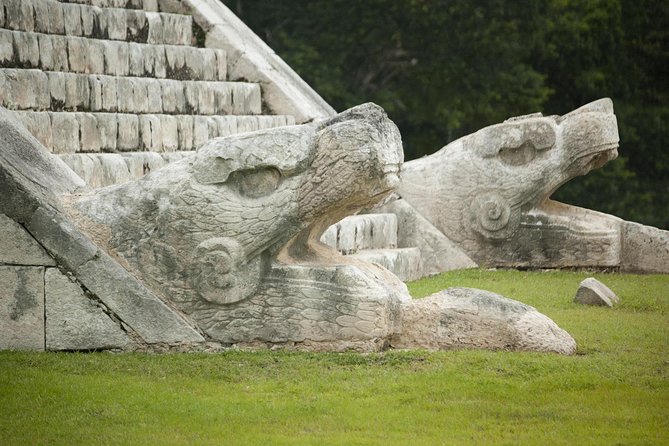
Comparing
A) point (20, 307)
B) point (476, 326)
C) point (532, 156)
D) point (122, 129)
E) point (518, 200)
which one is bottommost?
point (476, 326)

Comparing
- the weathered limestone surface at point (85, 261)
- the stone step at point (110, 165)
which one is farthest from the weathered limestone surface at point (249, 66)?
the weathered limestone surface at point (85, 261)

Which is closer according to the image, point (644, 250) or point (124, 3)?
point (124, 3)

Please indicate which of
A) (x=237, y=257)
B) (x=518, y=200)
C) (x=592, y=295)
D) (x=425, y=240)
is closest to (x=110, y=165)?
(x=237, y=257)

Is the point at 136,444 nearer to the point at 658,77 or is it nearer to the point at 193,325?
the point at 193,325

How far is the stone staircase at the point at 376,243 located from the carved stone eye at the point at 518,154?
4.28 ft

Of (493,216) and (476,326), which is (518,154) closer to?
(493,216)

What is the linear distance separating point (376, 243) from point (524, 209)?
5.92 ft

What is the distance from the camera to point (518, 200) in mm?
13531

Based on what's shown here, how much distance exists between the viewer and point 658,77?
28297 millimetres

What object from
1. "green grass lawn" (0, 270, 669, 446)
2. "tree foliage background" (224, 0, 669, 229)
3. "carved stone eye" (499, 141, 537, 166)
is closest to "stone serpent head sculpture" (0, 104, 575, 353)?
"green grass lawn" (0, 270, 669, 446)

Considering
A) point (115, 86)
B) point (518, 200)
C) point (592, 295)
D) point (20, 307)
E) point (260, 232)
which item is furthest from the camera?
point (518, 200)

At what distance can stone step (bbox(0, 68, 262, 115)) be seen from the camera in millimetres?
10258

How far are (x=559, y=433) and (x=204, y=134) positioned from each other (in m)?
6.21

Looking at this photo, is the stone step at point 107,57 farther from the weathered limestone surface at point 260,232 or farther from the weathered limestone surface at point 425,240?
the weathered limestone surface at point 260,232
